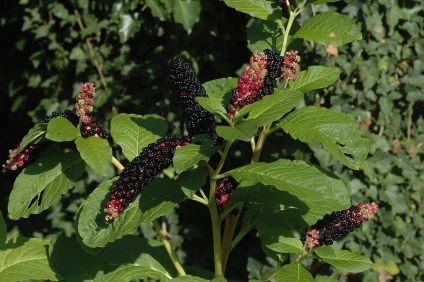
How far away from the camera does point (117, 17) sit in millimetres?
3211

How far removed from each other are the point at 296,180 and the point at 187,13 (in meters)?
2.05

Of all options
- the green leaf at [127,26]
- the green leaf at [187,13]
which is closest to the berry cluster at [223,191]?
the green leaf at [187,13]

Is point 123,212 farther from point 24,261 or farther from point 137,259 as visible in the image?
point 24,261

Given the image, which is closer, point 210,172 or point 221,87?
point 210,172

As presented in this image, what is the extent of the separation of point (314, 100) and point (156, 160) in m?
1.71

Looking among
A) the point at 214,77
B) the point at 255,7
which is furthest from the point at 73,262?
the point at 214,77

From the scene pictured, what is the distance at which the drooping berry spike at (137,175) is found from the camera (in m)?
1.18

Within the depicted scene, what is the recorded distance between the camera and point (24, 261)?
4.85 feet

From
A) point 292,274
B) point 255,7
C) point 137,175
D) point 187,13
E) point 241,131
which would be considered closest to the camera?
point 241,131

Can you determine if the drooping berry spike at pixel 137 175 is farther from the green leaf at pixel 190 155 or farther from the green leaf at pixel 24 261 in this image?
the green leaf at pixel 24 261

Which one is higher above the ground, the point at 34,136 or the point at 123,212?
the point at 34,136

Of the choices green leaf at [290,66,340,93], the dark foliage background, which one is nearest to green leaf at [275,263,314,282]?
green leaf at [290,66,340,93]

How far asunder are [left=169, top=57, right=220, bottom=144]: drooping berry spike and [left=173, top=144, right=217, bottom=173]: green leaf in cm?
7

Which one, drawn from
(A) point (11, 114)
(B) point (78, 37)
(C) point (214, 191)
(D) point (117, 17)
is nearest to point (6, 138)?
(A) point (11, 114)
